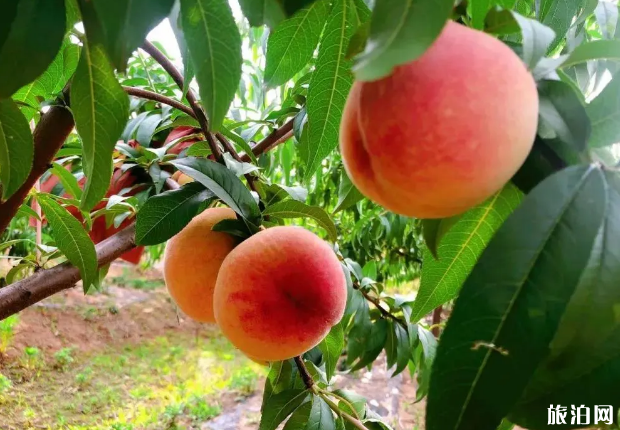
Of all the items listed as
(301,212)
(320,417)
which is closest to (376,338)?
(320,417)

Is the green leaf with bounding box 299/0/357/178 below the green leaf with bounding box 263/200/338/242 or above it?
above

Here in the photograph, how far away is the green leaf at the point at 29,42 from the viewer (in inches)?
11.2

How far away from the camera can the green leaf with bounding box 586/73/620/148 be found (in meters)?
0.30

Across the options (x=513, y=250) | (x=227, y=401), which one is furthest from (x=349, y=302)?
(x=227, y=401)

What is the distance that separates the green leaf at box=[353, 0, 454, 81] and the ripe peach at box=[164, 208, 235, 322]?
1.06 ft

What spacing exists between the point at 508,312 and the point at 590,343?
A: 0.20 ft

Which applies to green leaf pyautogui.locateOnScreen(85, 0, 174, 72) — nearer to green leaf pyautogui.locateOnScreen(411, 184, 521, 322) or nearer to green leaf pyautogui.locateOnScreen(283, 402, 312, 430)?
green leaf pyautogui.locateOnScreen(411, 184, 521, 322)

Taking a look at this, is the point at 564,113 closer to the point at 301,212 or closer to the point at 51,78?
the point at 301,212

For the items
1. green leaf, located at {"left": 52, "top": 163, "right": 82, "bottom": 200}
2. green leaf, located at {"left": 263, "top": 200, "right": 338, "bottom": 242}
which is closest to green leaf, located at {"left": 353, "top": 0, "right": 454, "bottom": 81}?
green leaf, located at {"left": 263, "top": 200, "right": 338, "bottom": 242}

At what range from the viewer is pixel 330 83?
0.42m

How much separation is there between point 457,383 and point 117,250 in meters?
0.53

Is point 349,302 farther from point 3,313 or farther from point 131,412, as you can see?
point 131,412

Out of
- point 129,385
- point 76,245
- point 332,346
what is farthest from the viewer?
point 129,385

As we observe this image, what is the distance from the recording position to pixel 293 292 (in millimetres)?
450
